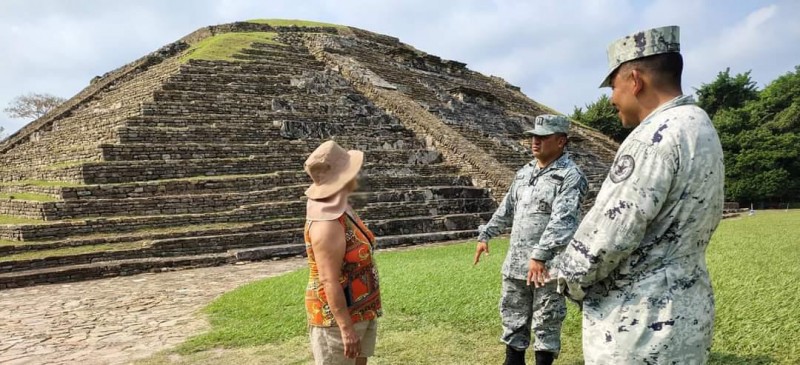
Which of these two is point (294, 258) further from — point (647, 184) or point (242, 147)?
point (647, 184)

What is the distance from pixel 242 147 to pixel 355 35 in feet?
49.6

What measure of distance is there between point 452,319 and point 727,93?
33.0 meters

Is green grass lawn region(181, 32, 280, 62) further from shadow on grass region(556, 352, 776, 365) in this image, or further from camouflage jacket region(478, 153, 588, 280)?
shadow on grass region(556, 352, 776, 365)

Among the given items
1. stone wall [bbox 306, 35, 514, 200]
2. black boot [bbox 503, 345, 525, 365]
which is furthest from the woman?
stone wall [bbox 306, 35, 514, 200]

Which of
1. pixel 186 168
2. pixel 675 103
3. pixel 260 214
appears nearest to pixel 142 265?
pixel 260 214

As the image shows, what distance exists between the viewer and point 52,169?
37.7 feet

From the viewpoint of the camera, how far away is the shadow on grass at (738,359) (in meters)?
3.51

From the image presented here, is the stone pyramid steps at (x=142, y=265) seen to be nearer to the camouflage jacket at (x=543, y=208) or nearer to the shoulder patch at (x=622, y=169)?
the camouflage jacket at (x=543, y=208)

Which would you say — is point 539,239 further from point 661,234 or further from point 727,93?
point 727,93

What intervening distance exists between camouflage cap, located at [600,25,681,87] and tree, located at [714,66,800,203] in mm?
27971

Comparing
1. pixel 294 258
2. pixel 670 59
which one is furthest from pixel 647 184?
pixel 294 258

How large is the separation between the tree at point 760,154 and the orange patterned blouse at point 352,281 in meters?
27.8

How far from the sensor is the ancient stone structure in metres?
9.80

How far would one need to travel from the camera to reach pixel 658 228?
172 cm
